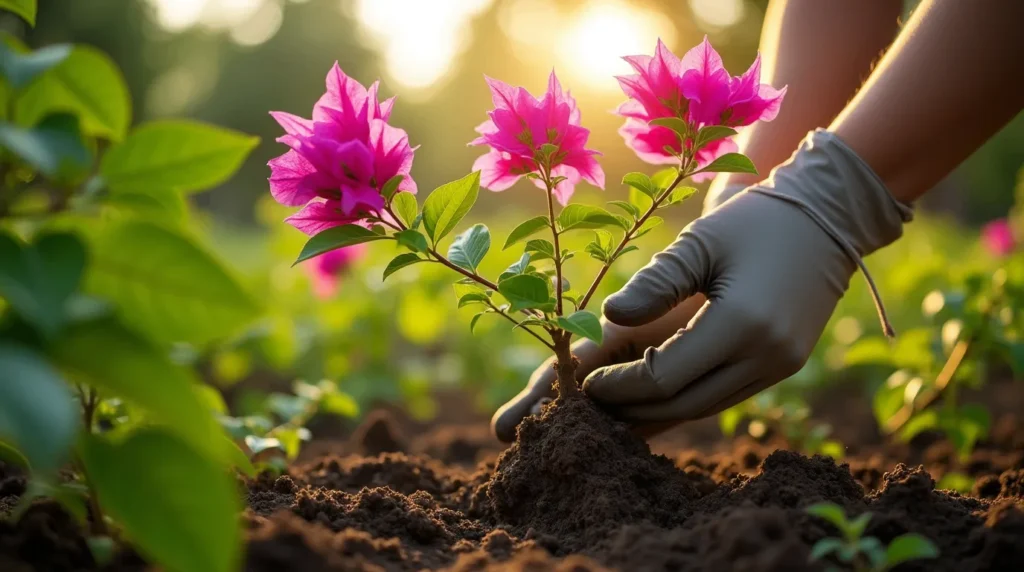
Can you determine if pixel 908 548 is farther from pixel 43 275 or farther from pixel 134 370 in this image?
pixel 43 275

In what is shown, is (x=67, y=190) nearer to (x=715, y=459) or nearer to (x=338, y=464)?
(x=338, y=464)

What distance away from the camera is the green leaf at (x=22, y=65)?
862 mm

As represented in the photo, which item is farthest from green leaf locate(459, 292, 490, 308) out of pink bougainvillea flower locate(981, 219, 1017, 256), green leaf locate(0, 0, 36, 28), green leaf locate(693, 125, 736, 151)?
pink bougainvillea flower locate(981, 219, 1017, 256)

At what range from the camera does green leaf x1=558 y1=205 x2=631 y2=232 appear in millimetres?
1440

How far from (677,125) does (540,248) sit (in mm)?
323

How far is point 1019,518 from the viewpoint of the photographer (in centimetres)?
121

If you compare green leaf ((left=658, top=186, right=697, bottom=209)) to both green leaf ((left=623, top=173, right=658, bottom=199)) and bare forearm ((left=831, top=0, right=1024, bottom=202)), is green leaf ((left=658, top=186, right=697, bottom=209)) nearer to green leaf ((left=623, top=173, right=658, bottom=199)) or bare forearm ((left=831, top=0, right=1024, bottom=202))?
green leaf ((left=623, top=173, right=658, bottom=199))

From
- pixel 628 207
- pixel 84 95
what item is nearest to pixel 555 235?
pixel 628 207

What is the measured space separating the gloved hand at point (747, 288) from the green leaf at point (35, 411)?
1016 millimetres

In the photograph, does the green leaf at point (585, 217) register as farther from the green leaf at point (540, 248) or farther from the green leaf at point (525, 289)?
the green leaf at point (525, 289)

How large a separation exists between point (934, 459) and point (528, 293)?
78.5 inches

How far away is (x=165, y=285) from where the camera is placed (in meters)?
0.94

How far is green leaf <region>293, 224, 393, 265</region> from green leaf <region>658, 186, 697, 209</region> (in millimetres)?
524

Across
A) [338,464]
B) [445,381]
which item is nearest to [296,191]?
[338,464]
